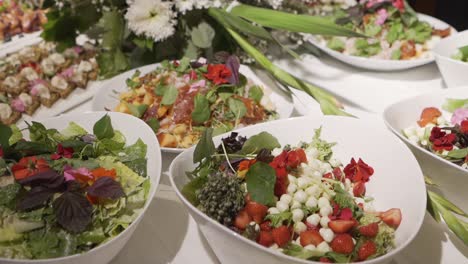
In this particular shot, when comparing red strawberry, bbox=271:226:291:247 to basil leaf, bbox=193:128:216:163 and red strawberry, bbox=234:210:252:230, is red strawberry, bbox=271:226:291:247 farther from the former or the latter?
basil leaf, bbox=193:128:216:163

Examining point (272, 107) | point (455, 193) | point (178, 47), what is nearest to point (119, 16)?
point (178, 47)

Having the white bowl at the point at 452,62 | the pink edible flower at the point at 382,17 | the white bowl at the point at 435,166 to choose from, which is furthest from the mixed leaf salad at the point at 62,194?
the pink edible flower at the point at 382,17

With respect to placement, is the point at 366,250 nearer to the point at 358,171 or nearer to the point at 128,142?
the point at 358,171

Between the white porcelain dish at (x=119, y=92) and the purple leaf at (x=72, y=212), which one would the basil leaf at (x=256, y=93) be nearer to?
the white porcelain dish at (x=119, y=92)

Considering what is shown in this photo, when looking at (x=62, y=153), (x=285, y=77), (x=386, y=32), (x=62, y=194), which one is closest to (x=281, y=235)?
(x=62, y=194)

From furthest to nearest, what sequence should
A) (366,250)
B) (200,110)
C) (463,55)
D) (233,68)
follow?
(463,55)
(233,68)
(200,110)
(366,250)

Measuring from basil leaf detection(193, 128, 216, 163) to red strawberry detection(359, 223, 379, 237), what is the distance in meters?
0.30

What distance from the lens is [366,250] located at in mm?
663

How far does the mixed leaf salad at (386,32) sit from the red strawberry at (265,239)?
34.9 inches

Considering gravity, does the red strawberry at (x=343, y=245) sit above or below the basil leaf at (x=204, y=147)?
below

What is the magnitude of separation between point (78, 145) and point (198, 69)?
17.1 inches

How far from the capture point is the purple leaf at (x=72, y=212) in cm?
67

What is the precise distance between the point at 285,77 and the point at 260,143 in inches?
13.7

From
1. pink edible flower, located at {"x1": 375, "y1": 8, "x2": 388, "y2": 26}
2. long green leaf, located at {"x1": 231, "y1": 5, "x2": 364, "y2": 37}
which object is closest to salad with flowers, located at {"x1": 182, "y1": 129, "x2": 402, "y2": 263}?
long green leaf, located at {"x1": 231, "y1": 5, "x2": 364, "y2": 37}
